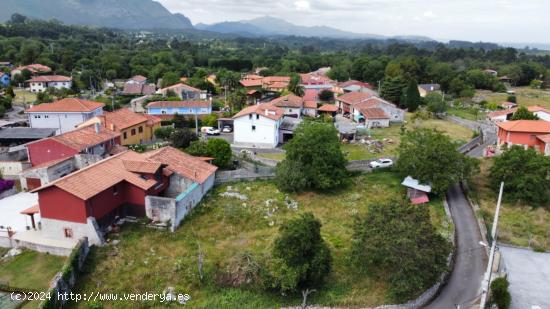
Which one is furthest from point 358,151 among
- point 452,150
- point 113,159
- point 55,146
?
point 55,146

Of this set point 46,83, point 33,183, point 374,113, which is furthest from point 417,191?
point 46,83

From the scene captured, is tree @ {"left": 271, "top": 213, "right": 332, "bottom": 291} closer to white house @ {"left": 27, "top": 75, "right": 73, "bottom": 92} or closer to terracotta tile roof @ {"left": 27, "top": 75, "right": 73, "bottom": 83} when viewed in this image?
white house @ {"left": 27, "top": 75, "right": 73, "bottom": 92}

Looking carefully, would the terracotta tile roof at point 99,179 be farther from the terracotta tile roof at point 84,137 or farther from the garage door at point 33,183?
the garage door at point 33,183

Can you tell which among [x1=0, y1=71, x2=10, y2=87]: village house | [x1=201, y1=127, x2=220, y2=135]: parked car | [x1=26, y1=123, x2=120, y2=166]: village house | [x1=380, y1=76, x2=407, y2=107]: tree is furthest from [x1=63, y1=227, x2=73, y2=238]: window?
[x1=0, y1=71, x2=10, y2=87]: village house

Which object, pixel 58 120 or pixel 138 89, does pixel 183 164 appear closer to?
pixel 58 120

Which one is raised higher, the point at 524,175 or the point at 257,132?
the point at 524,175

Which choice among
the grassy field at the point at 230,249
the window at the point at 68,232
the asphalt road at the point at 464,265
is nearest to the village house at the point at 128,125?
the grassy field at the point at 230,249
